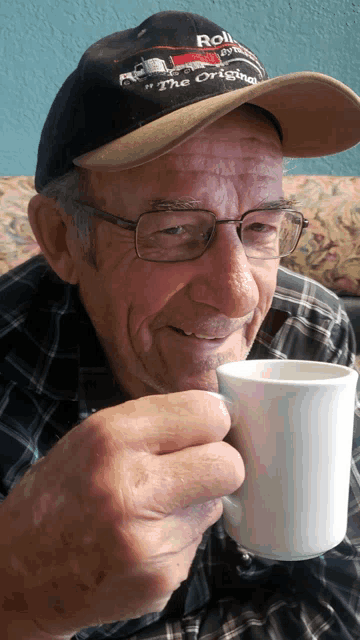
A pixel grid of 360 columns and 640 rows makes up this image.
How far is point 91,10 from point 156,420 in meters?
1.87

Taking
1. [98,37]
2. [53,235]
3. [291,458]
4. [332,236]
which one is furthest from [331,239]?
[291,458]

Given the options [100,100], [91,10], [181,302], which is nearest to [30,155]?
[91,10]

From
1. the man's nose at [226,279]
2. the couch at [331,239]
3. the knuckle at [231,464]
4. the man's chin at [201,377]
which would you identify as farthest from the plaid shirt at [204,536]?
the couch at [331,239]

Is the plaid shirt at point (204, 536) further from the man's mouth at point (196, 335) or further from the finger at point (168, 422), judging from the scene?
the finger at point (168, 422)

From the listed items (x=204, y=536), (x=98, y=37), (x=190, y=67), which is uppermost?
(x=98, y=37)

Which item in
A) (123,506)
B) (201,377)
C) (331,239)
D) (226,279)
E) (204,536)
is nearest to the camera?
(123,506)

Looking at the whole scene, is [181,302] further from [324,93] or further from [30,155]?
[30,155]

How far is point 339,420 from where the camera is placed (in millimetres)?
559

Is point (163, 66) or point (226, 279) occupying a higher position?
point (163, 66)

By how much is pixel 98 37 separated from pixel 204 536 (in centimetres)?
174

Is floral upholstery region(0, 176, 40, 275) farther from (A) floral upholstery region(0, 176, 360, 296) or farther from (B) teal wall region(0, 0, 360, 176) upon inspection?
(A) floral upholstery region(0, 176, 360, 296)

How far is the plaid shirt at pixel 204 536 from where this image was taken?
938 millimetres

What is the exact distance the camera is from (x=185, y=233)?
0.90m

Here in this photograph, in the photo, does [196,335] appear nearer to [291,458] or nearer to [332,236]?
[291,458]
